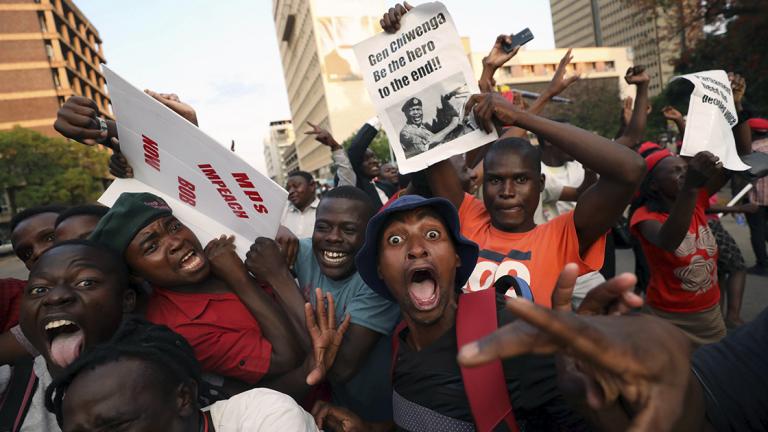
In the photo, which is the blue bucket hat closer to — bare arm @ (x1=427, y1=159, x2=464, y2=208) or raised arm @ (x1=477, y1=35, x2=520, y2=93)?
bare arm @ (x1=427, y1=159, x2=464, y2=208)

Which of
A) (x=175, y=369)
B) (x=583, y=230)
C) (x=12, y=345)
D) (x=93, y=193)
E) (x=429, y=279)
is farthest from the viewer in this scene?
(x=93, y=193)

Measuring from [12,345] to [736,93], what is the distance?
4.49 m

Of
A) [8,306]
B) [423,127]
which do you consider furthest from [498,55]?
[8,306]

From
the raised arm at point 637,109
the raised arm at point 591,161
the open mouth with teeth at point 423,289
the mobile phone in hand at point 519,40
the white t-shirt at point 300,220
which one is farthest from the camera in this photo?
the white t-shirt at point 300,220

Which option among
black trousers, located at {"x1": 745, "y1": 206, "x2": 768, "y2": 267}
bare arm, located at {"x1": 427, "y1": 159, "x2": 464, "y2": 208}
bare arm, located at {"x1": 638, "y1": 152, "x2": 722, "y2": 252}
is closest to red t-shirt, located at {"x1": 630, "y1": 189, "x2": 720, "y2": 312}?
bare arm, located at {"x1": 638, "y1": 152, "x2": 722, "y2": 252}

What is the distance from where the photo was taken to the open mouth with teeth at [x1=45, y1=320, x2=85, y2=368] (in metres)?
1.42

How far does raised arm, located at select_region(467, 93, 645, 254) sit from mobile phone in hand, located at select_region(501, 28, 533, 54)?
0.40 m

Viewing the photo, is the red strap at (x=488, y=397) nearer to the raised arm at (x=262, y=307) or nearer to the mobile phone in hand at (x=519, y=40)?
the raised arm at (x=262, y=307)

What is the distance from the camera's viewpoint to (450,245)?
1584 mm

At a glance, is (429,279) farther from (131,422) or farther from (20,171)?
(20,171)

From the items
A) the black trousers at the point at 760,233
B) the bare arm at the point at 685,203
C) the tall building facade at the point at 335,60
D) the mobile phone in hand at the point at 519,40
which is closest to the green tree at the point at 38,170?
the mobile phone in hand at the point at 519,40

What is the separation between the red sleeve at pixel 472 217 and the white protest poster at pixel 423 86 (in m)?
0.44

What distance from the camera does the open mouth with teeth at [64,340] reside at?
1415mm

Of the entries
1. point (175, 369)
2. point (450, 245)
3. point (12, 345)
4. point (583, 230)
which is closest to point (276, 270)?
point (175, 369)
